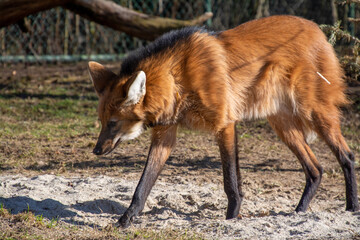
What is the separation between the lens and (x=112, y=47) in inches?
412

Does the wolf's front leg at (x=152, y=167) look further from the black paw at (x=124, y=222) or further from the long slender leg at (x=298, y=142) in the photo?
the long slender leg at (x=298, y=142)

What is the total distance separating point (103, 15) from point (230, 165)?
13.6 feet

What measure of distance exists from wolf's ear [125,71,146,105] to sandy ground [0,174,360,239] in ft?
3.06

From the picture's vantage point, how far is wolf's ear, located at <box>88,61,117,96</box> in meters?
3.63

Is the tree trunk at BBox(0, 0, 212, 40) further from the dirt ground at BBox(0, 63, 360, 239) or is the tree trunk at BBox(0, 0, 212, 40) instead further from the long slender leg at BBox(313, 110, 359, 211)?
the long slender leg at BBox(313, 110, 359, 211)

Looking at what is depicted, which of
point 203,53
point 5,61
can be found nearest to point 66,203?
point 203,53

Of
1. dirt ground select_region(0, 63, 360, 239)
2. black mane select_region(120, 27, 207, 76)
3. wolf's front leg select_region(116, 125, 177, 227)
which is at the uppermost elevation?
black mane select_region(120, 27, 207, 76)

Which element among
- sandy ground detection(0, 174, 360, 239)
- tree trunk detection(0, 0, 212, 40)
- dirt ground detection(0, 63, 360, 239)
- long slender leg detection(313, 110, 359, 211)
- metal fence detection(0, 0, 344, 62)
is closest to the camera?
sandy ground detection(0, 174, 360, 239)

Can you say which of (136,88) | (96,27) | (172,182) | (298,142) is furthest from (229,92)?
(96,27)

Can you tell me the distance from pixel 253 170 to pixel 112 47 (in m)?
6.29

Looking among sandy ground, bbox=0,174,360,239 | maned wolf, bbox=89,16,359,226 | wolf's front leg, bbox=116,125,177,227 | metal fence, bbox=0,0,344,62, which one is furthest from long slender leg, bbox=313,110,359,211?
metal fence, bbox=0,0,344,62

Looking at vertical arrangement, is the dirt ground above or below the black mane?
below

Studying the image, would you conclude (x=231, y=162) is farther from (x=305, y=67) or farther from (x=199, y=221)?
(x=305, y=67)

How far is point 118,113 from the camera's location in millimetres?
3447
